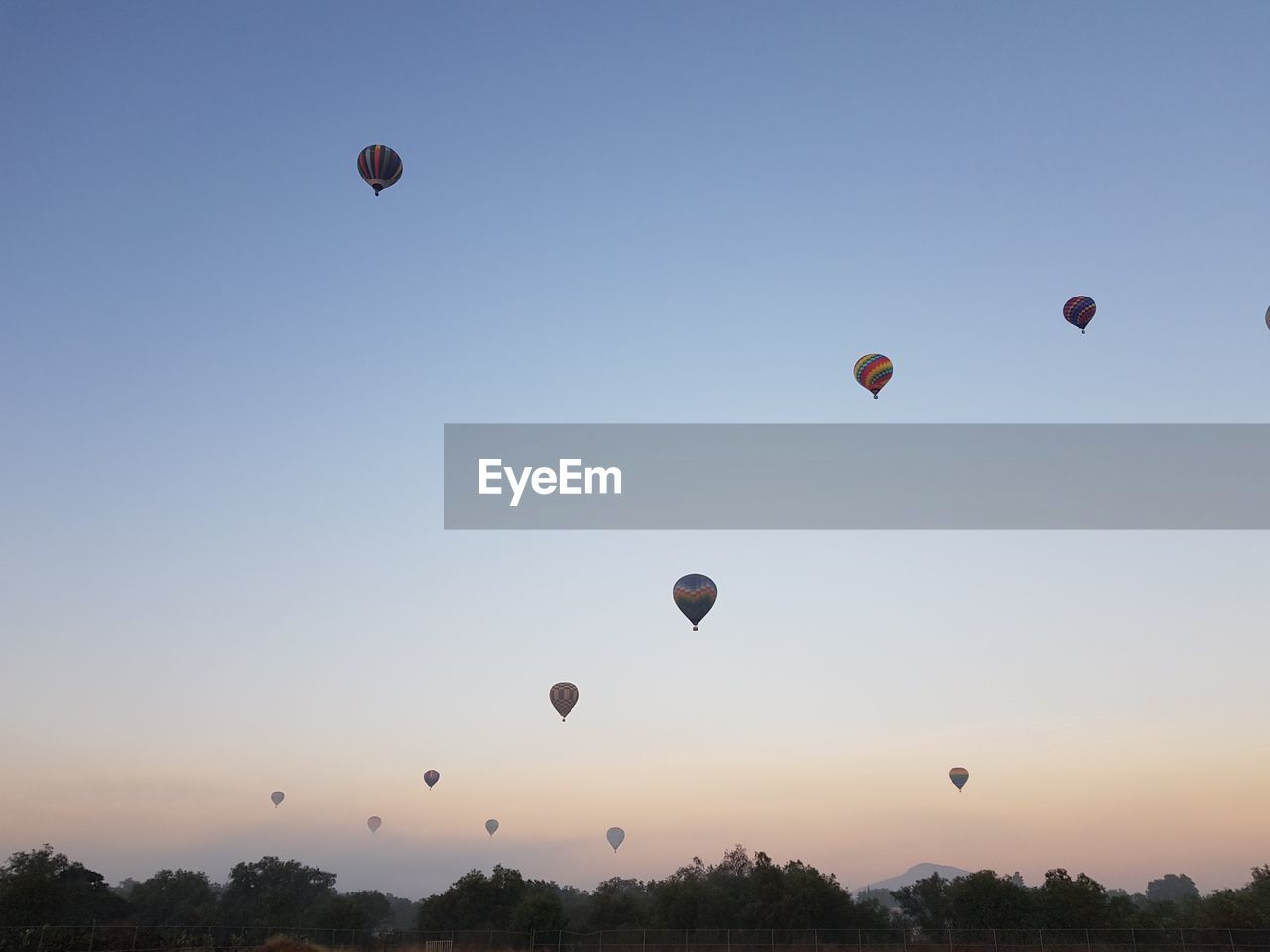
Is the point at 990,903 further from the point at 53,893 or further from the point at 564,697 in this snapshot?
the point at 53,893

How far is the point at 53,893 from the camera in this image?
74750 mm

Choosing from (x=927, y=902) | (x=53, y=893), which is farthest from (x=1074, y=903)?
(x=53, y=893)

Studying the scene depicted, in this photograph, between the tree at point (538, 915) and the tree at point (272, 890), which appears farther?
the tree at point (272, 890)

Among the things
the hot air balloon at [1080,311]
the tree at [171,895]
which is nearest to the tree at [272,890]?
the tree at [171,895]

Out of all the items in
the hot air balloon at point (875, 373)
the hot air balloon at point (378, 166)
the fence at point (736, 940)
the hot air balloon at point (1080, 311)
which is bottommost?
the fence at point (736, 940)

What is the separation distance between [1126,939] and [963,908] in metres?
11.0

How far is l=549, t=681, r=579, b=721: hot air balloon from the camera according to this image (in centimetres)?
5544

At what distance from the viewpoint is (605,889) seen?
6456cm

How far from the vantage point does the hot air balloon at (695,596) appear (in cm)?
4906

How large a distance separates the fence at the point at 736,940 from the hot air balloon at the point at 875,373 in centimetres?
2793

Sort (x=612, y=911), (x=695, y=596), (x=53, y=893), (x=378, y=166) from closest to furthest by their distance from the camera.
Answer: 1. (x=378, y=166)
2. (x=695, y=596)
3. (x=612, y=911)
4. (x=53, y=893)

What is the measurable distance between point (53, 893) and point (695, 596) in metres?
62.8

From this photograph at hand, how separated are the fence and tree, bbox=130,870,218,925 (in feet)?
194

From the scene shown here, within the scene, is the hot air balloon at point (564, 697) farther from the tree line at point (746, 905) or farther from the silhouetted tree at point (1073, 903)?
the silhouetted tree at point (1073, 903)
